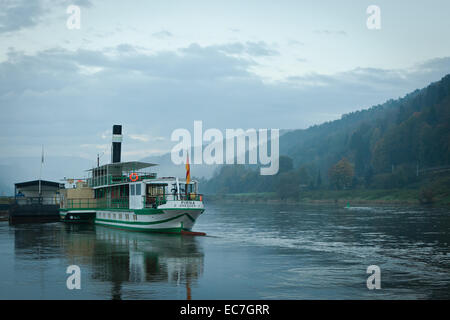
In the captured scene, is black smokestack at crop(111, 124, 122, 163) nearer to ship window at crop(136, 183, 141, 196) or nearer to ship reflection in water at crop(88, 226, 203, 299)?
ship window at crop(136, 183, 141, 196)

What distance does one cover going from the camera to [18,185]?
86.3m

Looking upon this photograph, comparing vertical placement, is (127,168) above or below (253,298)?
above

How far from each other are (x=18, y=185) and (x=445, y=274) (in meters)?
78.2

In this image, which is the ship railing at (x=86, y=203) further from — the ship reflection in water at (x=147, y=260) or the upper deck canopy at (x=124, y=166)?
the ship reflection in water at (x=147, y=260)

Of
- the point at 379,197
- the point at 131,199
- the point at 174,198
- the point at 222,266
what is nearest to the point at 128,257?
the point at 222,266

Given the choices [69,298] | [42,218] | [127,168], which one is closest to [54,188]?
[42,218]

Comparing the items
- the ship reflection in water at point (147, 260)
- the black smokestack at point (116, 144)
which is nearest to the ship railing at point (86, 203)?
the black smokestack at point (116, 144)

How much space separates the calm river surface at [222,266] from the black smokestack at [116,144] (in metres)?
21.1

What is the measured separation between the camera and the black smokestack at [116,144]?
66.9m

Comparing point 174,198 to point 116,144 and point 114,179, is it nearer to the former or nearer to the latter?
point 114,179

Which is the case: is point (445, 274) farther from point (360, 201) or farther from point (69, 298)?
point (360, 201)

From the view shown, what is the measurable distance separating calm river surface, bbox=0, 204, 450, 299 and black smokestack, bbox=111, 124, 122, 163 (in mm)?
21127

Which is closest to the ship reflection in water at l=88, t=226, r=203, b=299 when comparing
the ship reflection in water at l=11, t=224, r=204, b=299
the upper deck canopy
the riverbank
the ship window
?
the ship reflection in water at l=11, t=224, r=204, b=299
